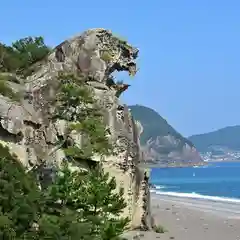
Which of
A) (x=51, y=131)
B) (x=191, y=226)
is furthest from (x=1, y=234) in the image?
(x=191, y=226)

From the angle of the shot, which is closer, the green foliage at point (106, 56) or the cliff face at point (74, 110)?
the cliff face at point (74, 110)

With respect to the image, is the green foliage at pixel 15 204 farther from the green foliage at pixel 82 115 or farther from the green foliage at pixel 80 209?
the green foliage at pixel 82 115

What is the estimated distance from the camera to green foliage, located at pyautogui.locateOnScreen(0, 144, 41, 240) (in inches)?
671

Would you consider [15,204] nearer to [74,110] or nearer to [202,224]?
[74,110]

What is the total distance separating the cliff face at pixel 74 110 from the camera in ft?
90.2

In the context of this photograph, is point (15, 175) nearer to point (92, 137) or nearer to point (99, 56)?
point (92, 137)

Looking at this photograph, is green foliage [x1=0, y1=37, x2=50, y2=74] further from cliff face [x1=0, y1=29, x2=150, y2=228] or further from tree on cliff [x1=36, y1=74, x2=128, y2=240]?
tree on cliff [x1=36, y1=74, x2=128, y2=240]

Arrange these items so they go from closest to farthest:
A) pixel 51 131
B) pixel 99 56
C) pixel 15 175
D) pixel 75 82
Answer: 1. pixel 15 175
2. pixel 51 131
3. pixel 75 82
4. pixel 99 56

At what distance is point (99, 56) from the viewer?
34500 millimetres

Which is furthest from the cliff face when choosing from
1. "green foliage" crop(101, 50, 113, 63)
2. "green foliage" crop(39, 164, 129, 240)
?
"green foliage" crop(39, 164, 129, 240)

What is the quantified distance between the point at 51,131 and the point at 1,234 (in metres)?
13.0

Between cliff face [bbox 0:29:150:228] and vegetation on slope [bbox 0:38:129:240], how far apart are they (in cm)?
53

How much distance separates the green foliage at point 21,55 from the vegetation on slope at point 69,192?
92 millimetres

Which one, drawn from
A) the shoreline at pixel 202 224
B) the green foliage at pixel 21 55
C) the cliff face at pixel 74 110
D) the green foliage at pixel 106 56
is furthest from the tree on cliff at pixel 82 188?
the shoreline at pixel 202 224
